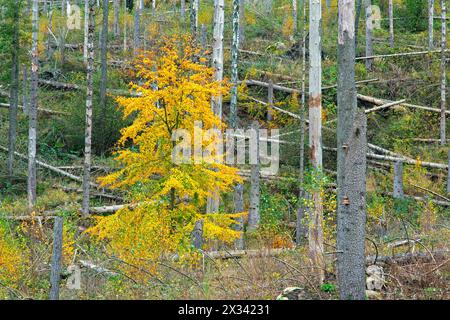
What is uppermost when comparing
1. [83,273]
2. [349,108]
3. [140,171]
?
[349,108]

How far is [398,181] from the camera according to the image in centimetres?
2158

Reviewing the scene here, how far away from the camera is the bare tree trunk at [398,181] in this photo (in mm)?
21375

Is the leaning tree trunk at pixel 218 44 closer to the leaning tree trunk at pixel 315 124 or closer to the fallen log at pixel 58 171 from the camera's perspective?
the leaning tree trunk at pixel 315 124

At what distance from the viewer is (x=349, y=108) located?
880 centimetres

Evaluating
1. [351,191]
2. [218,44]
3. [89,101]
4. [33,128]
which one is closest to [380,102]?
[218,44]

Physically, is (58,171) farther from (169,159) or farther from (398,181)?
(398,181)

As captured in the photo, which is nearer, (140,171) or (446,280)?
(446,280)

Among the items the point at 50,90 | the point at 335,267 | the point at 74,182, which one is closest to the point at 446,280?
the point at 335,267

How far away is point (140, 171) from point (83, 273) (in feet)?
13.1

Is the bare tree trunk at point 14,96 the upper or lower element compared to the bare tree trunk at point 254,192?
upper

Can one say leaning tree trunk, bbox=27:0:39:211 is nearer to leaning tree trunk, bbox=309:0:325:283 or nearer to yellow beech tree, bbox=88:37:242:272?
yellow beech tree, bbox=88:37:242:272

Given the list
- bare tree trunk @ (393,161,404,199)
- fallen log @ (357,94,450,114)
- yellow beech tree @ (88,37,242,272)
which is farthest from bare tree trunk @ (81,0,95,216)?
fallen log @ (357,94,450,114)

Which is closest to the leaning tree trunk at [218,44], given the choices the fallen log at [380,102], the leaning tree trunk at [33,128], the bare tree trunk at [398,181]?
the bare tree trunk at [398,181]

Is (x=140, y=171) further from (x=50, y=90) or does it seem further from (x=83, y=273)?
(x=50, y=90)
